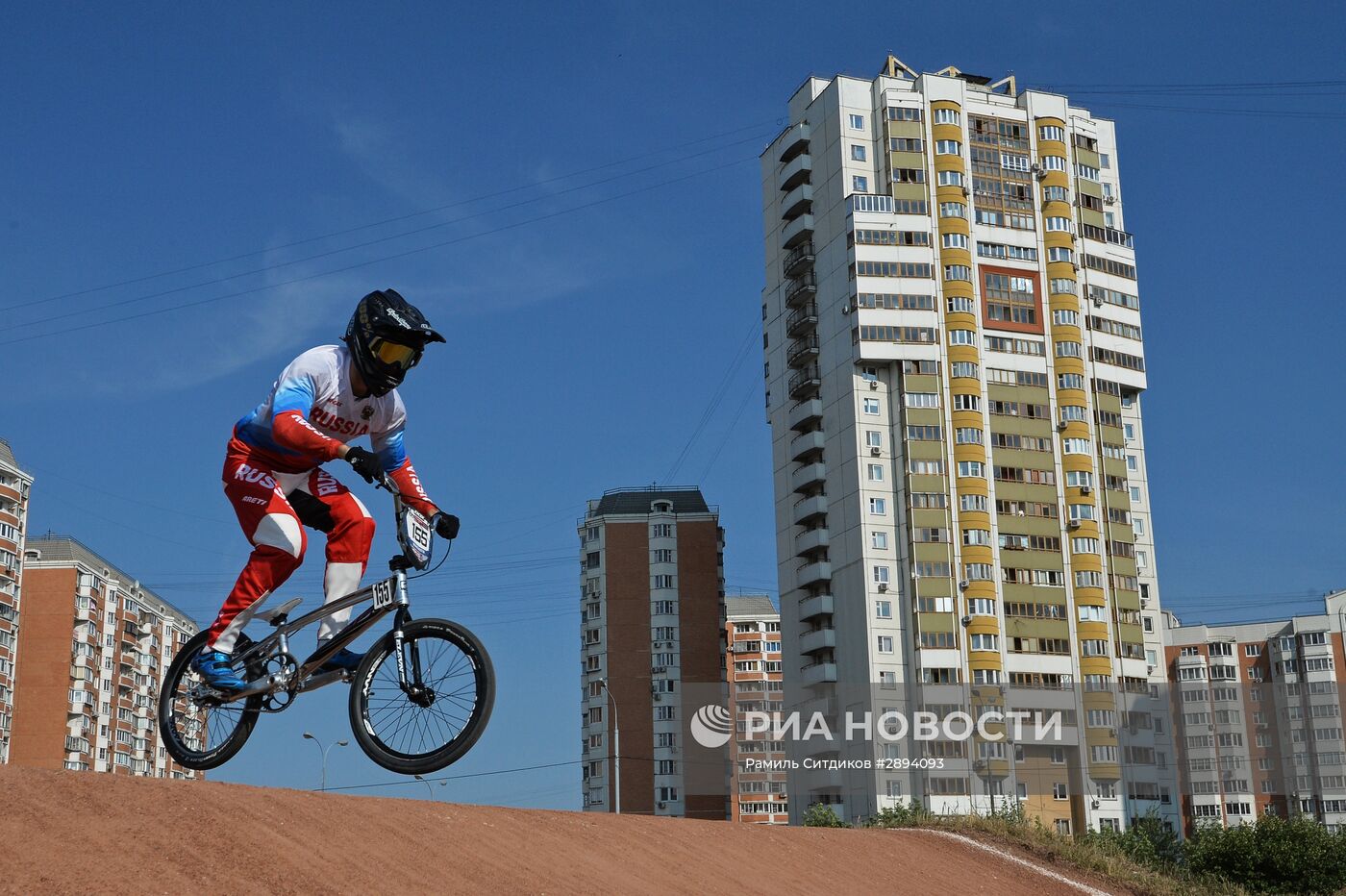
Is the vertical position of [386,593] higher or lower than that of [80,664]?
lower

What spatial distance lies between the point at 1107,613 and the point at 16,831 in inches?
3781

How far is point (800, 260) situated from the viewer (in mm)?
106562

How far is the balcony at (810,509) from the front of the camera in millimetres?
101938

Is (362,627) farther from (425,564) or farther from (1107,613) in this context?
(1107,613)

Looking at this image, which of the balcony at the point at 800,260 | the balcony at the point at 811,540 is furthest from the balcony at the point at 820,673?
the balcony at the point at 800,260

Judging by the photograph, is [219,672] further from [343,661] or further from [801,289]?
[801,289]

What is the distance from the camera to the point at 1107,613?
3910 inches

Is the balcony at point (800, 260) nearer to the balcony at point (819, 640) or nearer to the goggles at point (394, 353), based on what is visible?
the balcony at point (819, 640)

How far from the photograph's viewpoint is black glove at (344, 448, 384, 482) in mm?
10461

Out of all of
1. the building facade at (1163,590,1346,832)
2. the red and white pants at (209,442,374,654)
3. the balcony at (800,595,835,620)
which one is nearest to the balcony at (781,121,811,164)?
the balcony at (800,595,835,620)

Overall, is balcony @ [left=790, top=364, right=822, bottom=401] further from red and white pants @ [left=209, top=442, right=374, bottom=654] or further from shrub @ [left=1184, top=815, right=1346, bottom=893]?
red and white pants @ [left=209, top=442, right=374, bottom=654]

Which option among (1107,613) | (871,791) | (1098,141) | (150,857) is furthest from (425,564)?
(1098,141)

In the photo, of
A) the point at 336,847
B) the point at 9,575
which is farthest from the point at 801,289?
the point at 336,847

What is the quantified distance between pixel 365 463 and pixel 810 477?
9335 centimetres
